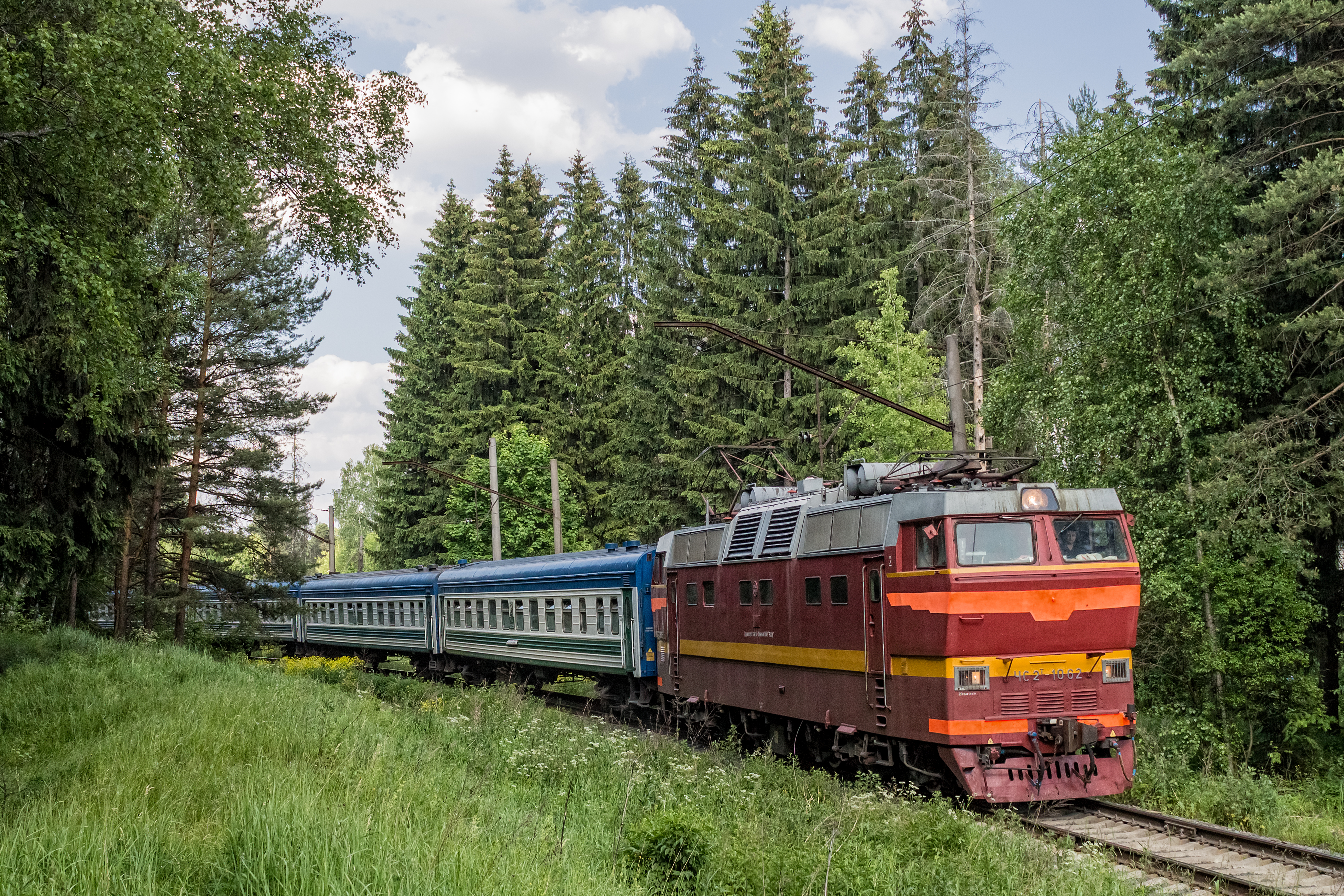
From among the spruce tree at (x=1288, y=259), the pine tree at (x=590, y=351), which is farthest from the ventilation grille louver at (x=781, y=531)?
the pine tree at (x=590, y=351)

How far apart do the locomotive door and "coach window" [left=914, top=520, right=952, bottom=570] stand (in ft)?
1.84

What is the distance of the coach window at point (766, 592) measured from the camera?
13727 millimetres

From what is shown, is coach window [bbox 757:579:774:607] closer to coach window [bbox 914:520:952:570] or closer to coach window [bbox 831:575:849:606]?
coach window [bbox 831:575:849:606]

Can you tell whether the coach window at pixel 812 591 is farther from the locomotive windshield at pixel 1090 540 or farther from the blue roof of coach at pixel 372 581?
the blue roof of coach at pixel 372 581

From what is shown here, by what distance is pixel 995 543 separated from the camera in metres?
11.0

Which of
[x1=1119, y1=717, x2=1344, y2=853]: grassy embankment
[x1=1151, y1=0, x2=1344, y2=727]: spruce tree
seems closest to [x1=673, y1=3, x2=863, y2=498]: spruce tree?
[x1=1151, y1=0, x2=1344, y2=727]: spruce tree

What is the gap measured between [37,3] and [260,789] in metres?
8.39

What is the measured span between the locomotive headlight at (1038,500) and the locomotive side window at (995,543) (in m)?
0.18

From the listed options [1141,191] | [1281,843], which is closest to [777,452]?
[1141,191]

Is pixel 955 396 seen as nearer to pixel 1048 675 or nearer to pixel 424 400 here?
pixel 1048 675

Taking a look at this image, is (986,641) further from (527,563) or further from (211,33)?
(527,563)

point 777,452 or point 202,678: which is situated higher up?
point 777,452

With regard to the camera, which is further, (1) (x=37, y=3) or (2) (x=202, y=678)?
(2) (x=202, y=678)

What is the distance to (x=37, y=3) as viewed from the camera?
1077 cm
